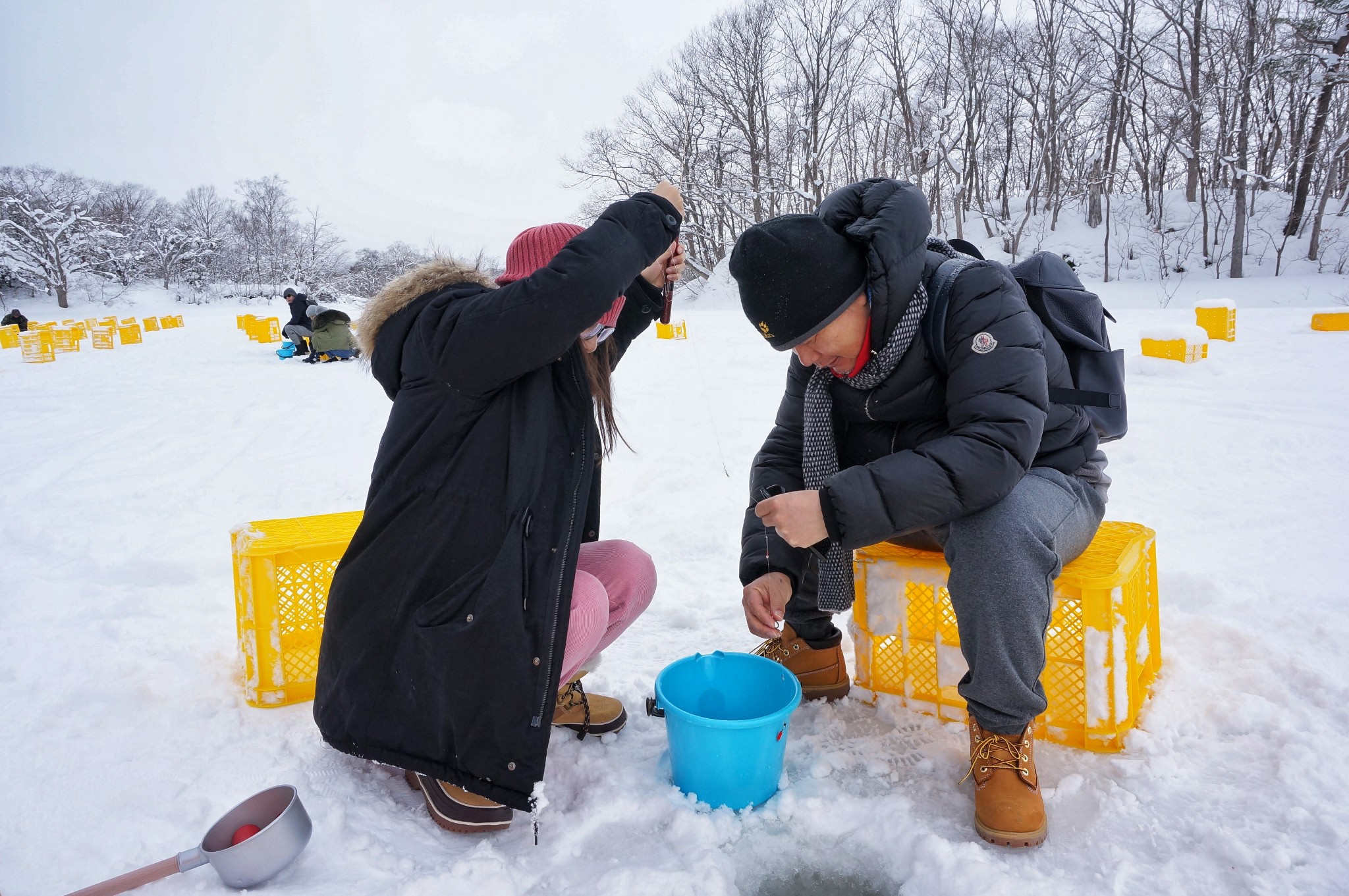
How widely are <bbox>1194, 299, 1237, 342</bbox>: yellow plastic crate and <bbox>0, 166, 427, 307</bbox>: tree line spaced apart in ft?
75.7

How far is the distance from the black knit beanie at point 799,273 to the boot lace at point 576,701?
1104 mm

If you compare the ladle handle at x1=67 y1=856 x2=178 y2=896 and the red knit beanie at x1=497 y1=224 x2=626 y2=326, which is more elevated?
the red knit beanie at x1=497 y1=224 x2=626 y2=326

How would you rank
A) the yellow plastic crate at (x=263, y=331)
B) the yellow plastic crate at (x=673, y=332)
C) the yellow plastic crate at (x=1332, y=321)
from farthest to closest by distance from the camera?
the yellow plastic crate at (x=263, y=331)
the yellow plastic crate at (x=673, y=332)
the yellow plastic crate at (x=1332, y=321)

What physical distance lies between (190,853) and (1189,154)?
83.2ft

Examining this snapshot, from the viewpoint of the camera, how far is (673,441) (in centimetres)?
523

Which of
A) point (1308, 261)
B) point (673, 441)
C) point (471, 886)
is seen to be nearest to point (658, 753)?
point (471, 886)

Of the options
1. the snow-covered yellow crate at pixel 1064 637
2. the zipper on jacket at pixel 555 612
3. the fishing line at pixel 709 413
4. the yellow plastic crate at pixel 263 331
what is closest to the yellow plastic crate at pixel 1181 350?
the fishing line at pixel 709 413

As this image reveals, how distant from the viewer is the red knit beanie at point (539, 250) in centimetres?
178

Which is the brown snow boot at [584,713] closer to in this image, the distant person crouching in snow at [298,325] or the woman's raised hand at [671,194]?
the woman's raised hand at [671,194]

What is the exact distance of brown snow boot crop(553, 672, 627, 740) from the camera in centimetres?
195

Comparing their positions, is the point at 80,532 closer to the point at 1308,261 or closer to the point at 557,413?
the point at 557,413

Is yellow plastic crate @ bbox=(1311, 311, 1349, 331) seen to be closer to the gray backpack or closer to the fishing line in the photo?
the fishing line

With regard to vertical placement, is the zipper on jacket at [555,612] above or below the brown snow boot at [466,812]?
above

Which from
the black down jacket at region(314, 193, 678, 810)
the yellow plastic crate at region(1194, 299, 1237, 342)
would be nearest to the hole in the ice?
the black down jacket at region(314, 193, 678, 810)
